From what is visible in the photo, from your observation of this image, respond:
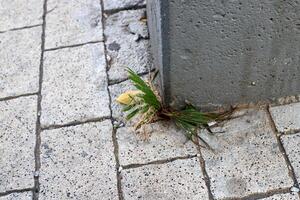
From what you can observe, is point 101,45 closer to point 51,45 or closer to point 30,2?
point 51,45

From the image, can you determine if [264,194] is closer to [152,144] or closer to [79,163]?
[152,144]

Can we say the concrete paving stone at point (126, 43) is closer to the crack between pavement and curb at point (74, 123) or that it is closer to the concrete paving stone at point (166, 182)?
the crack between pavement and curb at point (74, 123)

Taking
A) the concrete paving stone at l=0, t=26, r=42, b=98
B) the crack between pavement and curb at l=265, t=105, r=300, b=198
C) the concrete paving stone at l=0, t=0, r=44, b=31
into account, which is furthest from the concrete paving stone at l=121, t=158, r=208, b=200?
the concrete paving stone at l=0, t=0, r=44, b=31

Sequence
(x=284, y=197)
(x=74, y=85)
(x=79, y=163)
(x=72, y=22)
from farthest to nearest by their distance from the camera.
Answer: (x=72, y=22) < (x=74, y=85) < (x=79, y=163) < (x=284, y=197)

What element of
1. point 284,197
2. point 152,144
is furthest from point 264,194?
point 152,144

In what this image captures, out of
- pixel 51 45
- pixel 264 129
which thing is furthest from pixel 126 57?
pixel 264 129

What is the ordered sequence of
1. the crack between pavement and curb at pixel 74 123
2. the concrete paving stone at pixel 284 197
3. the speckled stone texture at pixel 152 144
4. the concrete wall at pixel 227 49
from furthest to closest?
the crack between pavement and curb at pixel 74 123 → the speckled stone texture at pixel 152 144 → the concrete paving stone at pixel 284 197 → the concrete wall at pixel 227 49

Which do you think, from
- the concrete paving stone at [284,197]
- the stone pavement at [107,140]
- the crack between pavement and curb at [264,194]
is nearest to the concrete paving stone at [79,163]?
the stone pavement at [107,140]

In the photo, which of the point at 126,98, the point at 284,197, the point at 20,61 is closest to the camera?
the point at 284,197
